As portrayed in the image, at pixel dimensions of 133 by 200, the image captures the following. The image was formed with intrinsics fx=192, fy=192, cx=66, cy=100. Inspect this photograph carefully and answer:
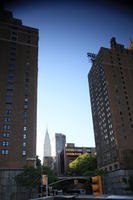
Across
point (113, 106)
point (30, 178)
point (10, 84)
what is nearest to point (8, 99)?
point (10, 84)

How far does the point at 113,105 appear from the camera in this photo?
90188 mm

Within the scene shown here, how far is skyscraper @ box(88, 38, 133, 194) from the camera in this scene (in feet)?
269

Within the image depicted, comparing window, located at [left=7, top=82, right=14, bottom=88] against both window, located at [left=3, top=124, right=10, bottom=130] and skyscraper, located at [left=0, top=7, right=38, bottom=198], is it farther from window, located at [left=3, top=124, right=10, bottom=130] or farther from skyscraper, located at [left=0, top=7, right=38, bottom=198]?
window, located at [left=3, top=124, right=10, bottom=130]

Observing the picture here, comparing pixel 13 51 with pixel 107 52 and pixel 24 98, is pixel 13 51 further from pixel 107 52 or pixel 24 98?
pixel 107 52

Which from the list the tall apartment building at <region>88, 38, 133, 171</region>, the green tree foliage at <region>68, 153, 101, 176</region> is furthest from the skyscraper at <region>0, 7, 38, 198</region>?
the green tree foliage at <region>68, 153, 101, 176</region>

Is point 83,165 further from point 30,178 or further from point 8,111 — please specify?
point 8,111

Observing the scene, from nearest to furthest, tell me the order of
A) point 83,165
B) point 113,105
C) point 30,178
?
point 30,178
point 113,105
point 83,165

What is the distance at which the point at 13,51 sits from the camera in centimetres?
8488

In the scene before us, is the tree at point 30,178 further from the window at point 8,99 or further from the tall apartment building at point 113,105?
the tall apartment building at point 113,105

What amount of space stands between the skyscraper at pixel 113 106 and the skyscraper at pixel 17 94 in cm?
3558

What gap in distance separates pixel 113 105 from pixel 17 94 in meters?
44.2

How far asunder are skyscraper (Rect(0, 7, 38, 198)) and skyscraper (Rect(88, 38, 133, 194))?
1401 inches

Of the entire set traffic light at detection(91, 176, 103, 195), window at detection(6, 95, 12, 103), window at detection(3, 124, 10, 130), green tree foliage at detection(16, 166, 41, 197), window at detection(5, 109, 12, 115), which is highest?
window at detection(6, 95, 12, 103)

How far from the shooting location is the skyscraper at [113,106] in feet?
269
